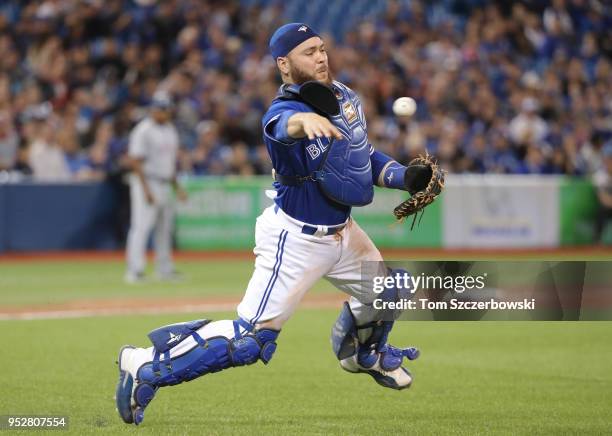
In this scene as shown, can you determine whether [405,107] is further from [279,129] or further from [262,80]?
[262,80]

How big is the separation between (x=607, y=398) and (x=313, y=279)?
2.51 meters

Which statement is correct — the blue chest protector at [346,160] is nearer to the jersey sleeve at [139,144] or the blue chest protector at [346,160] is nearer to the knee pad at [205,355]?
the knee pad at [205,355]

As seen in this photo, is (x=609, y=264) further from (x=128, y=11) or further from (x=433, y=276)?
(x=128, y=11)

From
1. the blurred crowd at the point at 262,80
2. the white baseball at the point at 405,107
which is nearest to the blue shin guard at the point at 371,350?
the white baseball at the point at 405,107

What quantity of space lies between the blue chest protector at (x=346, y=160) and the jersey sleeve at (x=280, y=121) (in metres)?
0.10

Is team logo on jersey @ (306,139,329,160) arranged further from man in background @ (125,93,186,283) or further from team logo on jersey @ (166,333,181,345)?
man in background @ (125,93,186,283)

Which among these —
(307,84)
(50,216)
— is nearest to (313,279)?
(307,84)

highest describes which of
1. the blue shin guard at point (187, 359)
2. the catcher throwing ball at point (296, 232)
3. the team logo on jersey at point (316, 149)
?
the team logo on jersey at point (316, 149)

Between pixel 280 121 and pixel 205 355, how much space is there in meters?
1.34

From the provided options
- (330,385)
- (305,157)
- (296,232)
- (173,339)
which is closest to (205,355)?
(173,339)

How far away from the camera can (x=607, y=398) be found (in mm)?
7422

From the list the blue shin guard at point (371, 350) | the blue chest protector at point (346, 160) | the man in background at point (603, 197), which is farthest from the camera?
the man in background at point (603, 197)

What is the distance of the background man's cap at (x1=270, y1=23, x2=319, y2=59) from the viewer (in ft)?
20.3

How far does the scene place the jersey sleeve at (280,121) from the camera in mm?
5652
